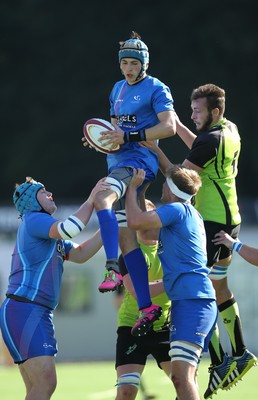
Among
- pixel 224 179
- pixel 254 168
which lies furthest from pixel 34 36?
pixel 224 179

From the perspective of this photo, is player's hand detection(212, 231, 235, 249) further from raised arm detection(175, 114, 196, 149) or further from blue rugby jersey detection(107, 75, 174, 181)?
raised arm detection(175, 114, 196, 149)

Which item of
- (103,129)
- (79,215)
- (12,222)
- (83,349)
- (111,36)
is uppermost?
(111,36)

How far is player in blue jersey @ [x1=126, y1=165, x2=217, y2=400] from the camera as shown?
850 centimetres

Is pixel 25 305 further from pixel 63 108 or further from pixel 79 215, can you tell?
pixel 63 108

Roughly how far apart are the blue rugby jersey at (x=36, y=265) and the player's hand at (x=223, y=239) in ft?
4.38

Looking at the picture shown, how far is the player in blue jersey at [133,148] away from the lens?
28.5 feet

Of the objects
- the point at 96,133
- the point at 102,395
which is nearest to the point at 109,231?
the point at 96,133

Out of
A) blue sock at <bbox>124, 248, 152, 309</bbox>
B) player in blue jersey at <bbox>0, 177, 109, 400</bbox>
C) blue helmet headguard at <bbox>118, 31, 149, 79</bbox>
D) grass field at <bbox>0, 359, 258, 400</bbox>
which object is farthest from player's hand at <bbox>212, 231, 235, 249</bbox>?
grass field at <bbox>0, 359, 258, 400</bbox>

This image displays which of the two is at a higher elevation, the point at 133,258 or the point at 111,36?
the point at 111,36

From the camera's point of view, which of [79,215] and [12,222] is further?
[12,222]

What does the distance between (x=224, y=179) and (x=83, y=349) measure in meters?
18.0

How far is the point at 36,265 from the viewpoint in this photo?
898cm

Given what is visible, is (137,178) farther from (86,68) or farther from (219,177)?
(86,68)

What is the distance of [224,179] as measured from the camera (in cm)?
953
